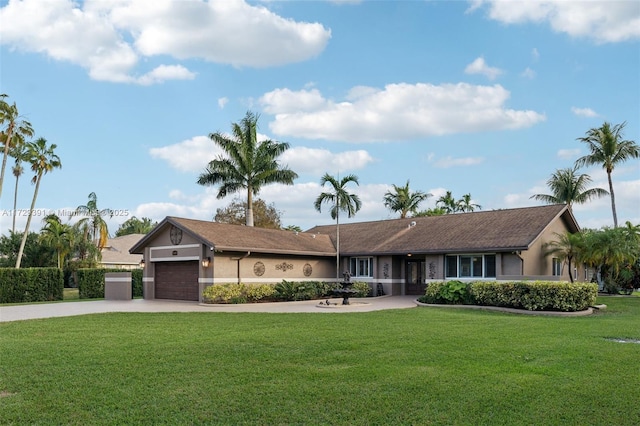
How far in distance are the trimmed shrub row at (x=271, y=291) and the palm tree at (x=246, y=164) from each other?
11497 millimetres

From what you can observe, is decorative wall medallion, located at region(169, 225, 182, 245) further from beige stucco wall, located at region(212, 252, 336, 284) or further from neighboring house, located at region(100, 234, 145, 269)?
neighboring house, located at region(100, 234, 145, 269)

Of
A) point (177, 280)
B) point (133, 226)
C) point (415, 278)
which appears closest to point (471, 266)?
point (415, 278)

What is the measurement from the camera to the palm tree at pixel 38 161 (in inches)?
1485

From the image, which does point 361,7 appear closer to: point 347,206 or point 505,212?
point 347,206

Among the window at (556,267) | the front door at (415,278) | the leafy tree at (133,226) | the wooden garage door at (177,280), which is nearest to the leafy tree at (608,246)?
the window at (556,267)

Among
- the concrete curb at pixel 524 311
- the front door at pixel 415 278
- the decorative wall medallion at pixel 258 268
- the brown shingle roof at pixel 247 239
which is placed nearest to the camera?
the concrete curb at pixel 524 311

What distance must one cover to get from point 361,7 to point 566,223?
15.4m

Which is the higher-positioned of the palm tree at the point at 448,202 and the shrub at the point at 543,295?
the palm tree at the point at 448,202

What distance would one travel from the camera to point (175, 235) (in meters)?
24.8

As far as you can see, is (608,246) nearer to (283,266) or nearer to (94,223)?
(283,266)

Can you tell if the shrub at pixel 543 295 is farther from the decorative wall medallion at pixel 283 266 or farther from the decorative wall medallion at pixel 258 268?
the decorative wall medallion at pixel 258 268

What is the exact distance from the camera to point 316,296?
84.9ft

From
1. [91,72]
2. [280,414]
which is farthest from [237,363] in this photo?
[91,72]

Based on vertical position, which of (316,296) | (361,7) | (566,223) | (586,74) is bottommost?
(316,296)
